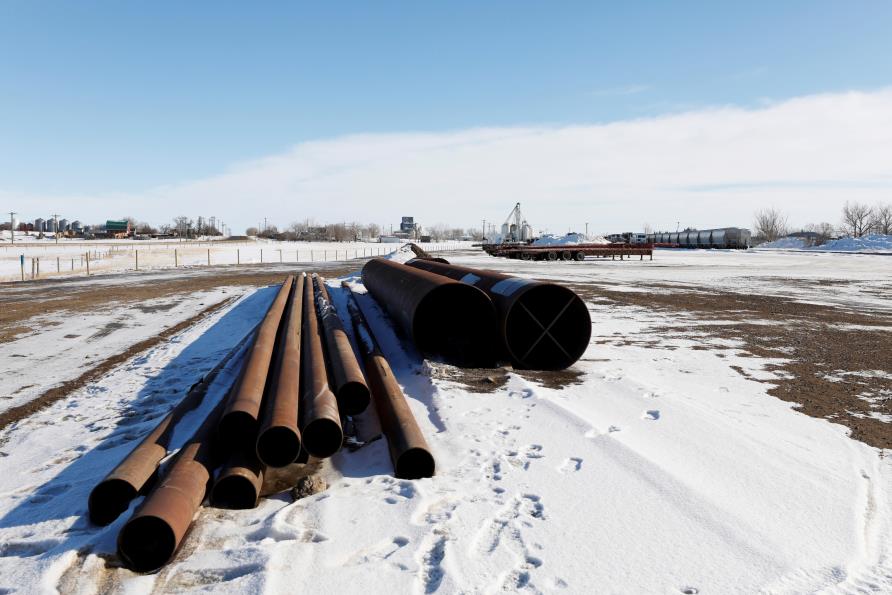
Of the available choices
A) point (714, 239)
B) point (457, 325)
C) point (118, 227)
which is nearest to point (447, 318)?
point (457, 325)

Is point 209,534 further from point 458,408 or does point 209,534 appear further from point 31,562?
→ point 458,408

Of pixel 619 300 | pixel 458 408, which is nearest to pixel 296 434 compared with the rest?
pixel 458 408

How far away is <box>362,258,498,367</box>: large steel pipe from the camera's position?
28.3 ft

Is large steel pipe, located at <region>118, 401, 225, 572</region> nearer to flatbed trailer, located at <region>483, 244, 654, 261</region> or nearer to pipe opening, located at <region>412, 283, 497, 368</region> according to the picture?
pipe opening, located at <region>412, 283, 497, 368</region>

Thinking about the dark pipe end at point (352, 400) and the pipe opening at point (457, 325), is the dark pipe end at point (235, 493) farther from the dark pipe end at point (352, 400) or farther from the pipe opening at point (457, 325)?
the pipe opening at point (457, 325)

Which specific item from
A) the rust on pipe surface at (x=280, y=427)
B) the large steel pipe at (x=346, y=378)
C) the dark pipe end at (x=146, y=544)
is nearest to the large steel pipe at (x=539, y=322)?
the large steel pipe at (x=346, y=378)

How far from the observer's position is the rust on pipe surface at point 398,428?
5.00 m

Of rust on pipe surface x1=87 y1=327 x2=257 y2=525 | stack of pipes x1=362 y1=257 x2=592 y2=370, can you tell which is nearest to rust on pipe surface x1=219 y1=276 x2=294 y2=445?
rust on pipe surface x1=87 y1=327 x2=257 y2=525

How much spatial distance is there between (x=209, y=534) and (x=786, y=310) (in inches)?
659

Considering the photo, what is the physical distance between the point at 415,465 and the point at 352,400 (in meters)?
1.22

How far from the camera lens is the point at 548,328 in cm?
909

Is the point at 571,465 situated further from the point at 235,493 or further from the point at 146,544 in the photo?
the point at 146,544

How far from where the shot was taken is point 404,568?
3.65 meters

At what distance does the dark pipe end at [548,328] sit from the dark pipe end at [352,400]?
3257 mm
